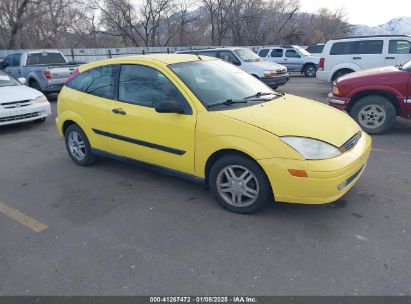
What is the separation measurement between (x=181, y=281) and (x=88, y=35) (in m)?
41.4

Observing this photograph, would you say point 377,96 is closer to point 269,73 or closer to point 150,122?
point 150,122

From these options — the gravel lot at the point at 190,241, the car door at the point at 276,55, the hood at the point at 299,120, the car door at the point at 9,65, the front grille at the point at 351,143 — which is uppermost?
the car door at the point at 276,55

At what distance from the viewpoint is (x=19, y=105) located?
7570mm

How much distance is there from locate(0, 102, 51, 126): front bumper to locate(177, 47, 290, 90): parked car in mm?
5570

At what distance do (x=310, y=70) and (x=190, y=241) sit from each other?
1760 cm

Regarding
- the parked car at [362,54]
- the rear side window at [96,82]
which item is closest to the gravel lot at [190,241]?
the rear side window at [96,82]

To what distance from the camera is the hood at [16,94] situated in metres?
7.48

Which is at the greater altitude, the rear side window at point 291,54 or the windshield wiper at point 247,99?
the rear side window at point 291,54

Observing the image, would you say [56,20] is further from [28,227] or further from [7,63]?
[28,227]

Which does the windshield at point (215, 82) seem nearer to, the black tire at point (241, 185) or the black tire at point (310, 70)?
the black tire at point (241, 185)

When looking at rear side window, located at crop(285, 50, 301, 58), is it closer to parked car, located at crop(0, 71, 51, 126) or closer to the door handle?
parked car, located at crop(0, 71, 51, 126)

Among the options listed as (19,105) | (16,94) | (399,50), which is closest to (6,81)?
(16,94)

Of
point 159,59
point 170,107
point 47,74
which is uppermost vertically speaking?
point 159,59

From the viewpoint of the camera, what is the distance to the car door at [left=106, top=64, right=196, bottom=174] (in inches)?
149
